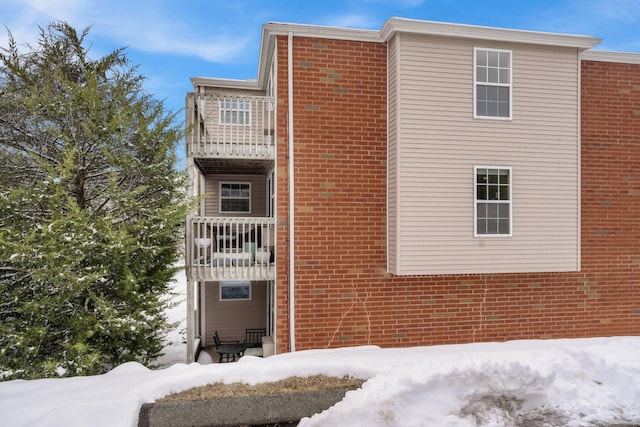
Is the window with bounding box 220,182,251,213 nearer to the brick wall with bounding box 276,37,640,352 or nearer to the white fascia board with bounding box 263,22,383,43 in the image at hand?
the brick wall with bounding box 276,37,640,352

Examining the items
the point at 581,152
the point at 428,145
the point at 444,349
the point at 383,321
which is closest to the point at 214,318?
the point at 383,321

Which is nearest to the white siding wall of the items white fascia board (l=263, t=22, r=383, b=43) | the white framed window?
white fascia board (l=263, t=22, r=383, b=43)

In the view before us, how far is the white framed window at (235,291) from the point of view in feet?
37.2

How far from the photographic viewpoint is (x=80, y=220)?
6883 mm

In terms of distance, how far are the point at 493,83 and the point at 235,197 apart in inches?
306

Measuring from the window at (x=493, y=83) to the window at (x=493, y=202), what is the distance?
4.39 ft

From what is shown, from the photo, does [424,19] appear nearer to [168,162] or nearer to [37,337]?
[168,162]

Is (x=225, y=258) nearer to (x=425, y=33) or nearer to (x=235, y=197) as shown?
(x=235, y=197)

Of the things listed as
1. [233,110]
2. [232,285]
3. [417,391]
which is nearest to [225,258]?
[232,285]

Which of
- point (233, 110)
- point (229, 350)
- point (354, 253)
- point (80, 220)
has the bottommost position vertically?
point (229, 350)

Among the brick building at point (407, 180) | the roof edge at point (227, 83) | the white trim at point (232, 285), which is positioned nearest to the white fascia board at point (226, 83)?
the roof edge at point (227, 83)

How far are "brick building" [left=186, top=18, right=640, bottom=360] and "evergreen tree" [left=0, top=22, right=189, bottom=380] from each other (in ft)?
2.53

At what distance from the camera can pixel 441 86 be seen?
7918 mm

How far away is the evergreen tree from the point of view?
22.0 feet
